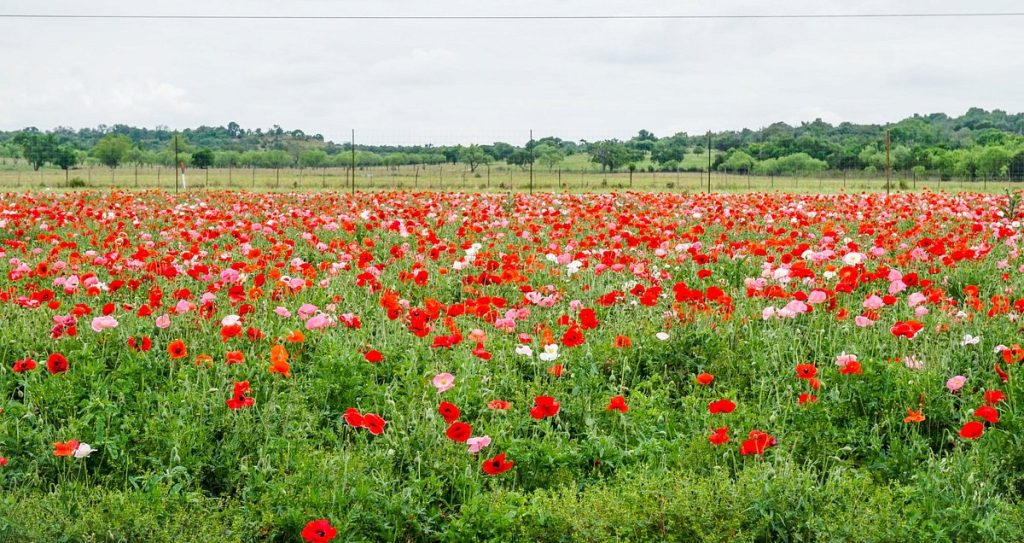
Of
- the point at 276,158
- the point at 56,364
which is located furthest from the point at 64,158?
the point at 56,364

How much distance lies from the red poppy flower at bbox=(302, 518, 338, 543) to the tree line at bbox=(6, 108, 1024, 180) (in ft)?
161

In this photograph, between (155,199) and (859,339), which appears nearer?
(859,339)

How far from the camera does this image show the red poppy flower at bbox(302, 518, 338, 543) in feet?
9.87

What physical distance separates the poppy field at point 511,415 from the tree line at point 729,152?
46667 mm

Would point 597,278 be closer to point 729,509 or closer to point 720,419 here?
point 720,419

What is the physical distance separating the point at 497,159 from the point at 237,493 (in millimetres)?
56605

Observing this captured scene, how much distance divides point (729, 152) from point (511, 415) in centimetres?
9162

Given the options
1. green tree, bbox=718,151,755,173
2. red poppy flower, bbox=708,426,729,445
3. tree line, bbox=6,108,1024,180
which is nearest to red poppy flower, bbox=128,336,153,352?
red poppy flower, bbox=708,426,729,445

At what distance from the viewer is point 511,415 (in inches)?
169

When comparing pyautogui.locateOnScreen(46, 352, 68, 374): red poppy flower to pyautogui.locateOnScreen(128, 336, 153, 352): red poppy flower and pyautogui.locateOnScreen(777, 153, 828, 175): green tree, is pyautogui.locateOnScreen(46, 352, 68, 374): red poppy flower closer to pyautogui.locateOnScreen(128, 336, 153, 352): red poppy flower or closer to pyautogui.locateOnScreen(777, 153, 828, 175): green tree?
pyautogui.locateOnScreen(128, 336, 153, 352): red poppy flower

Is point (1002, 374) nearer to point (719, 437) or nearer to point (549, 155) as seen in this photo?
point (719, 437)

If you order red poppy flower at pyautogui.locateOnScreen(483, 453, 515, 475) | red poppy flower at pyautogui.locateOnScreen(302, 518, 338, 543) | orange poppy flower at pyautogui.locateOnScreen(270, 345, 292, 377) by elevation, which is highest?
orange poppy flower at pyautogui.locateOnScreen(270, 345, 292, 377)

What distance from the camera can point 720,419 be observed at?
13.7 feet

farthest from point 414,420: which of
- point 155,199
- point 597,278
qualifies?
point 155,199
